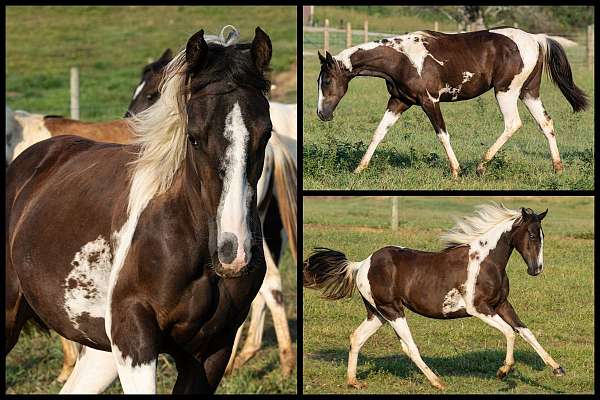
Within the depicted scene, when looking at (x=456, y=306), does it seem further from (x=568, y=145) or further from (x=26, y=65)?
(x=26, y=65)

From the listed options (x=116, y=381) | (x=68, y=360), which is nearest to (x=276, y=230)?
(x=116, y=381)

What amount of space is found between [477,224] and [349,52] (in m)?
0.89

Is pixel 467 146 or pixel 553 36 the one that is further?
pixel 553 36

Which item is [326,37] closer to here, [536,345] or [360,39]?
[360,39]

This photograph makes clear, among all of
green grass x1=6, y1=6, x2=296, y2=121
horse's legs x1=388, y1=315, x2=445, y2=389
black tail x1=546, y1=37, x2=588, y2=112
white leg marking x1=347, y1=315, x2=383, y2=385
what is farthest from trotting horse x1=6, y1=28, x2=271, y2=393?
green grass x1=6, y1=6, x2=296, y2=121

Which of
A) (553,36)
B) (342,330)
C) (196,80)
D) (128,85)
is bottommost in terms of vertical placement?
(342,330)

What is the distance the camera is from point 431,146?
3873mm

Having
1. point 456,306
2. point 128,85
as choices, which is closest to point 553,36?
point 456,306

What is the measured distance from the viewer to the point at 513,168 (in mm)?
3859

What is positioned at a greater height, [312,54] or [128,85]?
[128,85]

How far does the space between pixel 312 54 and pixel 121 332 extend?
4.62ft

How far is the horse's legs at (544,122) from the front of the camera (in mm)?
3893

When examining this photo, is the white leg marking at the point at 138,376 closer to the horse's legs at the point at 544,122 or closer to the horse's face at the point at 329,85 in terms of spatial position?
the horse's face at the point at 329,85

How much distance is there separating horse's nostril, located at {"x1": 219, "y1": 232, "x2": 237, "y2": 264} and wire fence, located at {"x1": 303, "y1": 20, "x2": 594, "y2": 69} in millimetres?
1112
